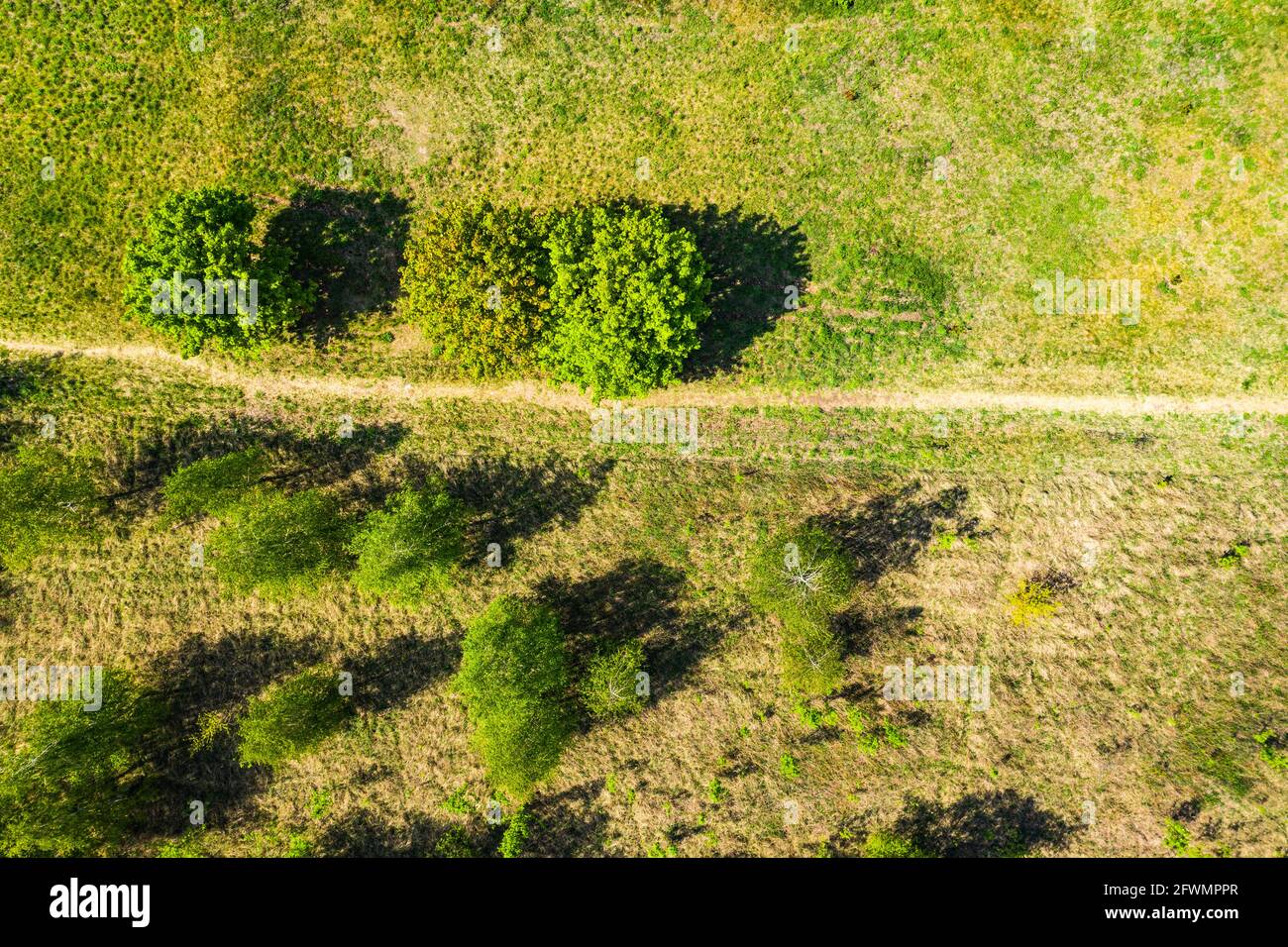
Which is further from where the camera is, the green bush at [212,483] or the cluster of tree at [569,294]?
the green bush at [212,483]

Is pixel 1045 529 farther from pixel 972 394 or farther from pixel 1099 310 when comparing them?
pixel 1099 310

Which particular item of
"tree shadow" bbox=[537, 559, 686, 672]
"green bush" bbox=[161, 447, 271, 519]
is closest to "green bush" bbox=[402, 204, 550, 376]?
"green bush" bbox=[161, 447, 271, 519]

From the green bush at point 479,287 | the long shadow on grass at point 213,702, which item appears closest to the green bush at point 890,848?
the green bush at point 479,287

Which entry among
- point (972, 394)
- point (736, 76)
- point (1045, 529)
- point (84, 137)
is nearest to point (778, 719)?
point (1045, 529)

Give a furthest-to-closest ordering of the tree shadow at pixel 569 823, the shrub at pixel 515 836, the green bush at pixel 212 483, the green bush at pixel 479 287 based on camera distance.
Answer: the tree shadow at pixel 569 823 → the shrub at pixel 515 836 → the green bush at pixel 212 483 → the green bush at pixel 479 287

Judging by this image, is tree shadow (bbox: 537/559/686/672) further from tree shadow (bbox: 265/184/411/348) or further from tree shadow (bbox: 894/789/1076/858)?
tree shadow (bbox: 265/184/411/348)

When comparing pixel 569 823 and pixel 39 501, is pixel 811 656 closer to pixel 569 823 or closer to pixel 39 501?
pixel 569 823

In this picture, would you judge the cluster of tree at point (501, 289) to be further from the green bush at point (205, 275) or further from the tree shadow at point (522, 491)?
the tree shadow at point (522, 491)
